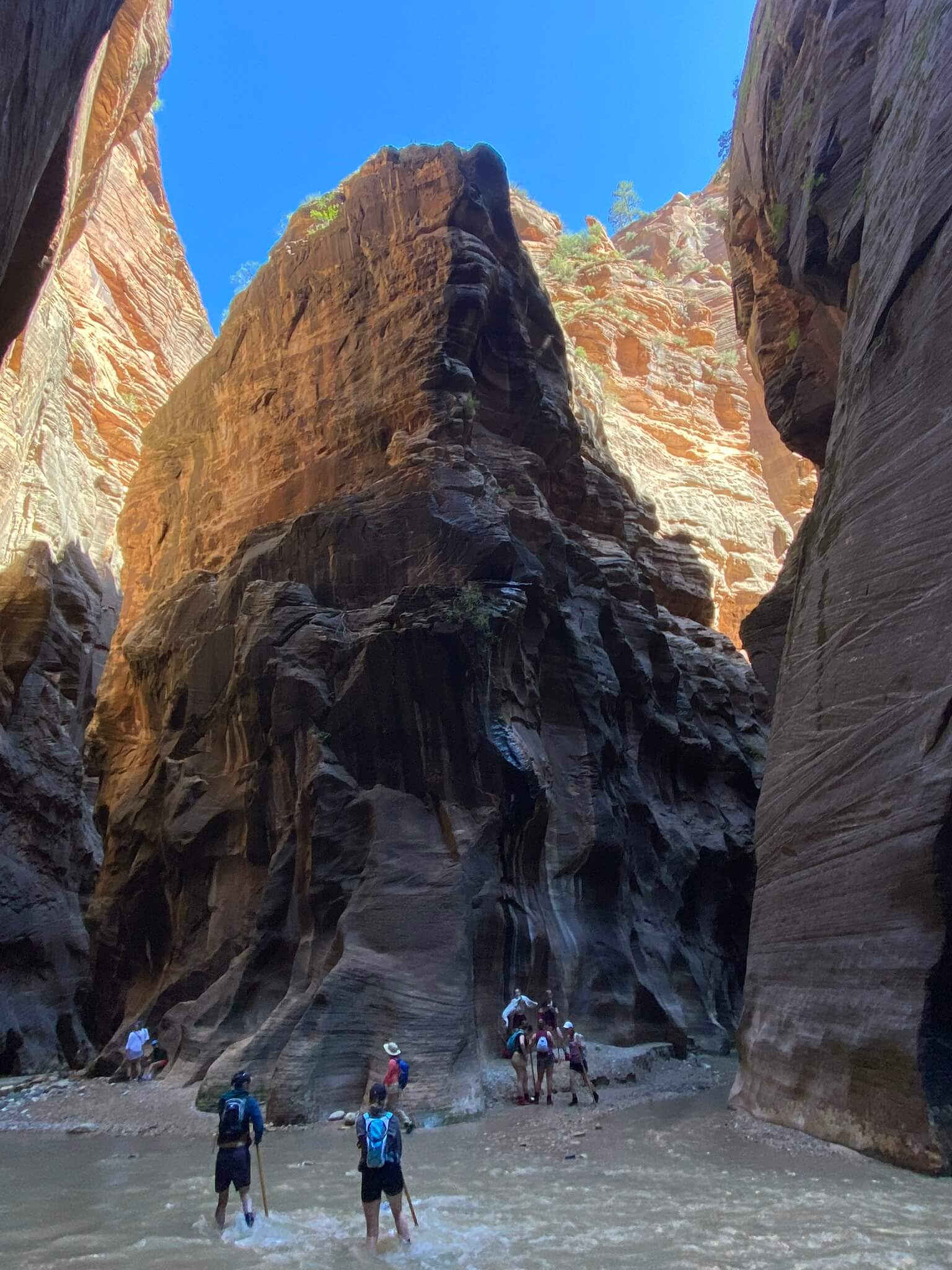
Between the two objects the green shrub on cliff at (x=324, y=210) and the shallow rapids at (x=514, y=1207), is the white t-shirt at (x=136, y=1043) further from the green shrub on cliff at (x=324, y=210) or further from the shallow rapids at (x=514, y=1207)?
the green shrub on cliff at (x=324, y=210)

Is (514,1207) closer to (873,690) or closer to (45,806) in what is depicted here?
(873,690)

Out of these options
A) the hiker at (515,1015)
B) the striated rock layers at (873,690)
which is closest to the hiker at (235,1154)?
the striated rock layers at (873,690)

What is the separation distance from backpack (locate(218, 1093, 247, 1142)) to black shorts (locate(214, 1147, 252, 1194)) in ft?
0.37

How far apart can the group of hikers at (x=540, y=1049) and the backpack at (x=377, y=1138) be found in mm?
7734

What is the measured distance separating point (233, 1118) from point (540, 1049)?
25.1 feet

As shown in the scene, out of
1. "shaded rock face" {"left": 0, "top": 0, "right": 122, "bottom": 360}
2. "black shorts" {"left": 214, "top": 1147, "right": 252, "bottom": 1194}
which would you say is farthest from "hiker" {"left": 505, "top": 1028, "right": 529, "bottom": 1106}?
"shaded rock face" {"left": 0, "top": 0, "right": 122, "bottom": 360}

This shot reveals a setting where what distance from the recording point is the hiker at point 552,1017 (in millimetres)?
17219

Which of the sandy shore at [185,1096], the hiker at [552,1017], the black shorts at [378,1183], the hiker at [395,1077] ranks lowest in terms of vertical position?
the sandy shore at [185,1096]

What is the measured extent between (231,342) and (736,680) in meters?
20.5

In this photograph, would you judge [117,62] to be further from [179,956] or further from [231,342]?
[179,956]

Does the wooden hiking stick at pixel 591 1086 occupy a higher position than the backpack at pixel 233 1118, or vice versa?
the backpack at pixel 233 1118

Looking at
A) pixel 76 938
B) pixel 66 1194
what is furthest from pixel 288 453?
pixel 66 1194

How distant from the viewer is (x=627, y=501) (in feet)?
108

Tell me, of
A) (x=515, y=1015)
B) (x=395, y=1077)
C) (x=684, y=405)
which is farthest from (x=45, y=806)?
(x=684, y=405)
